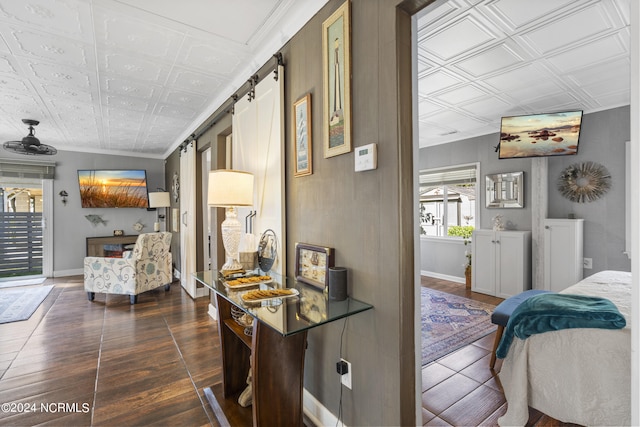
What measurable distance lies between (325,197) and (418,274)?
0.71 metres

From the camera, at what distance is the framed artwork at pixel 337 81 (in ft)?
5.43

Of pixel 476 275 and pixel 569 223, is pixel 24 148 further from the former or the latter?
pixel 569 223

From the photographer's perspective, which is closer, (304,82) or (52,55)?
(304,82)

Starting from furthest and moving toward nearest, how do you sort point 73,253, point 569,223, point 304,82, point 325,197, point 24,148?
point 73,253, point 24,148, point 569,223, point 304,82, point 325,197

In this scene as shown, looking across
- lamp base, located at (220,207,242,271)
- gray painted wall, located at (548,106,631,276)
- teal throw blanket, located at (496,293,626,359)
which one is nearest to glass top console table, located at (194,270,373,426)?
lamp base, located at (220,207,242,271)

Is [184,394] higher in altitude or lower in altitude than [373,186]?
lower

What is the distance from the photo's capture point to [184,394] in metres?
2.21

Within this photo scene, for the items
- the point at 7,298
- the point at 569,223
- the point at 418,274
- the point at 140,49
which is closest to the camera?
the point at 418,274

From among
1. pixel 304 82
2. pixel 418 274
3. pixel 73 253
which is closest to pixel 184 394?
pixel 418 274

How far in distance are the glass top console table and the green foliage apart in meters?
4.30

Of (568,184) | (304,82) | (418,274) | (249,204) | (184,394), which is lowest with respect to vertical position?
(184,394)

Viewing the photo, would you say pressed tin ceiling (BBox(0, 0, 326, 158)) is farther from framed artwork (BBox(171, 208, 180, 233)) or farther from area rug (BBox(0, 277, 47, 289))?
area rug (BBox(0, 277, 47, 289))

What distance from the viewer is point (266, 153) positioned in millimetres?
2482

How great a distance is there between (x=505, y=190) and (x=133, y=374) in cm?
522
